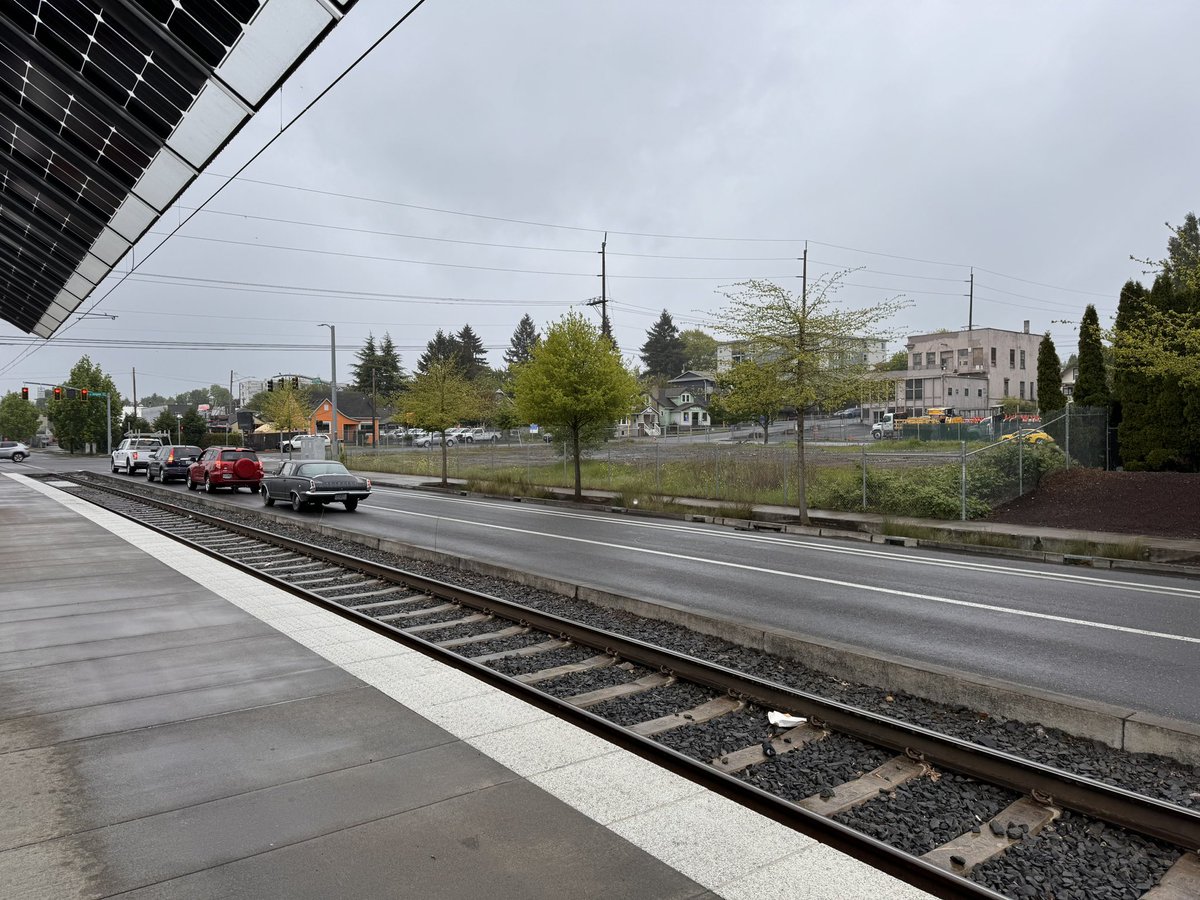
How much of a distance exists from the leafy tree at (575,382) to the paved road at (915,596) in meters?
8.32

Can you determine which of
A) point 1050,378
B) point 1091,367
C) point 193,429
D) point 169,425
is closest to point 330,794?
point 1091,367

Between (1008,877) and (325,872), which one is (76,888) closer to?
(325,872)

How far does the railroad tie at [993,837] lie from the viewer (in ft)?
12.5

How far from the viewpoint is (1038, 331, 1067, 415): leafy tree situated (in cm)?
2562

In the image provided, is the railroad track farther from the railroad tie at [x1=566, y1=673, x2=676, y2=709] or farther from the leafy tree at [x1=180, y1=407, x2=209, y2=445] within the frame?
the leafy tree at [x1=180, y1=407, x2=209, y2=445]

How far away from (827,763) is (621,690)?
1.84 m

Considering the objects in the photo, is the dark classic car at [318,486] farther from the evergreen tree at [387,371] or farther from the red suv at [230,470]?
the evergreen tree at [387,371]

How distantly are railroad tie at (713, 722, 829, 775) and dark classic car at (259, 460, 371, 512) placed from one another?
19246 mm

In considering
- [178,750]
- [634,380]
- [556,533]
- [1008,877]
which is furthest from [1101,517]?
[178,750]

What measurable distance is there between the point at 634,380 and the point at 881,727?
23350 millimetres

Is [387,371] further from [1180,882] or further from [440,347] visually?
[1180,882]

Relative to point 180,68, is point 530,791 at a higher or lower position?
lower

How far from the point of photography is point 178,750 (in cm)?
484

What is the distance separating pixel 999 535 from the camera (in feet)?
54.9
